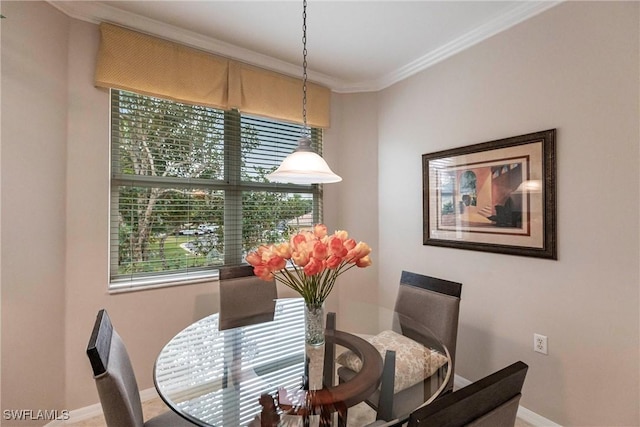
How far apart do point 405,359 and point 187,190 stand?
1994 mm

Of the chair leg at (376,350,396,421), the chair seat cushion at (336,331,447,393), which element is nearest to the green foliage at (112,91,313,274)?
the chair seat cushion at (336,331,447,393)

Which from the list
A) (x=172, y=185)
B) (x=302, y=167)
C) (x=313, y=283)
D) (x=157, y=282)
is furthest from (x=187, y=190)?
(x=313, y=283)

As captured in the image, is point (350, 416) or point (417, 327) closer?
point (350, 416)

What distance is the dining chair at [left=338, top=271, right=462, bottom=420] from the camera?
4.03 feet

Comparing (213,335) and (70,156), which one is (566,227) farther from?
(70,156)

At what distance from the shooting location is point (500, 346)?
2174 millimetres

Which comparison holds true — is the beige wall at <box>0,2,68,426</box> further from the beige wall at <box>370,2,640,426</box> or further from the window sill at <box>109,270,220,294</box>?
the beige wall at <box>370,2,640,426</box>

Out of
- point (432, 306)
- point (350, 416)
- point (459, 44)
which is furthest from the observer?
point (459, 44)

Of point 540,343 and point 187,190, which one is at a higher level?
point 187,190

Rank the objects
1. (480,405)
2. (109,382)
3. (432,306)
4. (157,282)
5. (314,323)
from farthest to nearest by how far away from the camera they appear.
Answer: (157,282) < (432,306) < (314,323) < (109,382) < (480,405)

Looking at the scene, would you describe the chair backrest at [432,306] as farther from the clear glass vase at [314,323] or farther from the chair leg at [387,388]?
the clear glass vase at [314,323]

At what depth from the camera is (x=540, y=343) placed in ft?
6.42

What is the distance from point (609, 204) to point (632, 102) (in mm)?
543

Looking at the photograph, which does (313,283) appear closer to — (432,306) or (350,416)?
(350,416)
